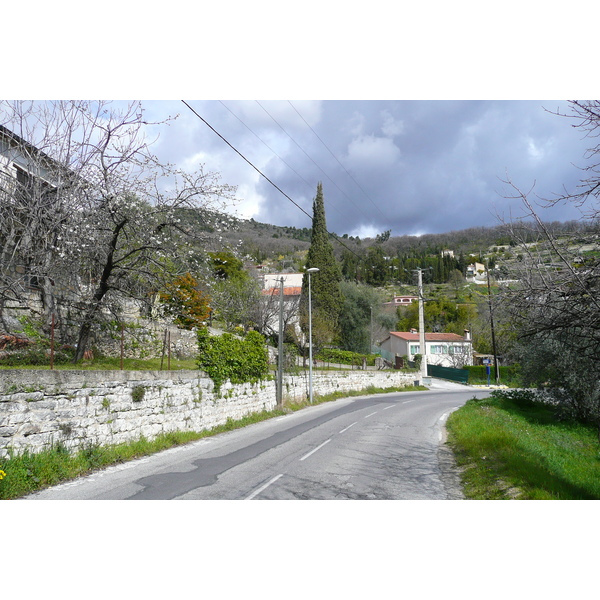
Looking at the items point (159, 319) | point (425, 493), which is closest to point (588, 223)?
point (425, 493)

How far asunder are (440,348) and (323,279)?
23.1m

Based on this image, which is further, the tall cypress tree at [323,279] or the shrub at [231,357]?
A: the tall cypress tree at [323,279]

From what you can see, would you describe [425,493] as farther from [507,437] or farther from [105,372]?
[105,372]

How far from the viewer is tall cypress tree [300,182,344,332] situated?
45.4m

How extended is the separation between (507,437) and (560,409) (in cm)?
1157

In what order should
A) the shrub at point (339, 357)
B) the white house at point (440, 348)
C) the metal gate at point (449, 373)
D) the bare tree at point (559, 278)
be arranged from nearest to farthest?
the bare tree at point (559, 278), the shrub at point (339, 357), the metal gate at point (449, 373), the white house at point (440, 348)

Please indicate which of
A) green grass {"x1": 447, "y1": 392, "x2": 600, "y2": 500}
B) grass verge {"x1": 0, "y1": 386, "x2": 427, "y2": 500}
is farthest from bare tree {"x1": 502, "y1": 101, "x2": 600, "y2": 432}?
grass verge {"x1": 0, "y1": 386, "x2": 427, "y2": 500}

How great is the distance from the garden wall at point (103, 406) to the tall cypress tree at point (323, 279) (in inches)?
1128

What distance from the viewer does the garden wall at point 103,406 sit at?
811 centimetres

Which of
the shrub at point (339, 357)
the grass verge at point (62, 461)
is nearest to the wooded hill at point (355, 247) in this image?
the shrub at point (339, 357)

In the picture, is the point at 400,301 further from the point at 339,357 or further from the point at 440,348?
the point at 339,357

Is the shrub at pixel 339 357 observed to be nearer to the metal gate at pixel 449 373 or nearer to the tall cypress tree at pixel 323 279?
the tall cypress tree at pixel 323 279

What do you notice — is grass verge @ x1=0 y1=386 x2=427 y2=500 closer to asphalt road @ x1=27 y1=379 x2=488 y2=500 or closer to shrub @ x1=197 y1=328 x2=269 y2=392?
asphalt road @ x1=27 y1=379 x2=488 y2=500

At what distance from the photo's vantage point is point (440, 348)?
61.2 m
